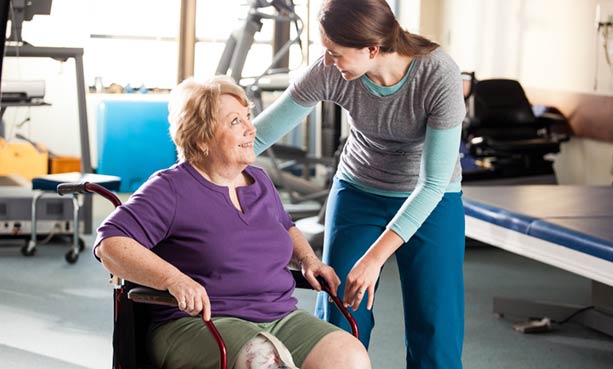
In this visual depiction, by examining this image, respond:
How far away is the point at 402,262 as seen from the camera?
8.36ft

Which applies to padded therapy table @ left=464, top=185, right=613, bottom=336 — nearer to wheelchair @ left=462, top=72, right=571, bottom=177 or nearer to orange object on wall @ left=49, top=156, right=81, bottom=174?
wheelchair @ left=462, top=72, right=571, bottom=177

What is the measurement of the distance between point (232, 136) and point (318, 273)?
0.38 metres

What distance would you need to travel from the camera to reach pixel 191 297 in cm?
198

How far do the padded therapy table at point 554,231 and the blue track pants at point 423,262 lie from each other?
3.13 ft

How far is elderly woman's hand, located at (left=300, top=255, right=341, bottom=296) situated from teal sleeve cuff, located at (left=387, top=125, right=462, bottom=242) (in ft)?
0.56

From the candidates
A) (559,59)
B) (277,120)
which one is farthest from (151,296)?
(559,59)

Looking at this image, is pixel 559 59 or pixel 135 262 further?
pixel 559 59

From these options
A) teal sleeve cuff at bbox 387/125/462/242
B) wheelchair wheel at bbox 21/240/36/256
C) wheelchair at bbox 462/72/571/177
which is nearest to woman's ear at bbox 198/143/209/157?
teal sleeve cuff at bbox 387/125/462/242

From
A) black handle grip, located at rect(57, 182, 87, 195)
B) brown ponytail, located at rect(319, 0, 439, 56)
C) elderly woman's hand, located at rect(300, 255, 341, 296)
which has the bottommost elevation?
elderly woman's hand, located at rect(300, 255, 341, 296)

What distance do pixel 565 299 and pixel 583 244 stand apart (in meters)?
1.41

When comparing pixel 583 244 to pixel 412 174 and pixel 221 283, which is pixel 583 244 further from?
pixel 221 283

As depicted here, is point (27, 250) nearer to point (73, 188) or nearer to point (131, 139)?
point (131, 139)

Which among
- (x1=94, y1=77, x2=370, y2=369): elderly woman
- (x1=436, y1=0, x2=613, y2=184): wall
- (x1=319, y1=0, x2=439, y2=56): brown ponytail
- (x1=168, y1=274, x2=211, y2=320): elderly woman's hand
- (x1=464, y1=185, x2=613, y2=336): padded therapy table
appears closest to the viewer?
(x1=168, y1=274, x2=211, y2=320): elderly woman's hand

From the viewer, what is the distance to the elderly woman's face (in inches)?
87.7
